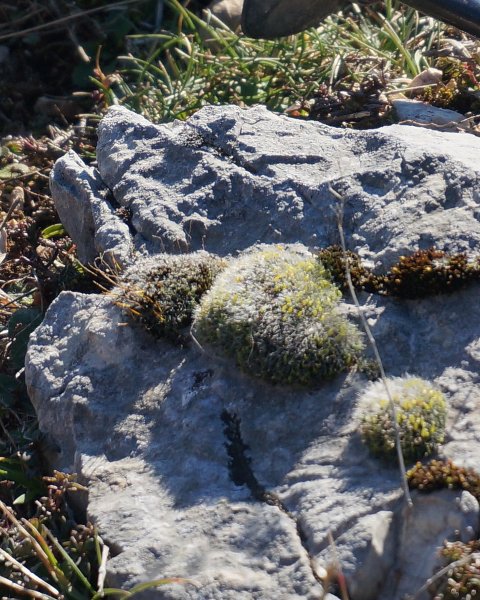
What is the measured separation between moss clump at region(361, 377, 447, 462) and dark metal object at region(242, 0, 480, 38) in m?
2.34

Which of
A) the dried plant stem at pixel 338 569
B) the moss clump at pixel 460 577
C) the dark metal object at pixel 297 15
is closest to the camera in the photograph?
the dried plant stem at pixel 338 569

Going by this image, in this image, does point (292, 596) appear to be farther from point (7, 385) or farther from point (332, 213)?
point (7, 385)

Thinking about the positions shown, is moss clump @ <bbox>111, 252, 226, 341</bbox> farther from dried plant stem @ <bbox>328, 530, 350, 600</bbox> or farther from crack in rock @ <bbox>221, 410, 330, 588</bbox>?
dried plant stem @ <bbox>328, 530, 350, 600</bbox>

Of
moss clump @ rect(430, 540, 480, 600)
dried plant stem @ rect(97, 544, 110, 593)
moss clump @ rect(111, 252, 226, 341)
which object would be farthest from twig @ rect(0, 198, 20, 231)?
moss clump @ rect(430, 540, 480, 600)

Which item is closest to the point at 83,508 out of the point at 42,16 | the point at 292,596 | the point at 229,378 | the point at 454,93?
the point at 229,378

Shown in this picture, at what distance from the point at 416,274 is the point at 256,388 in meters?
0.87

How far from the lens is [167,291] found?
4027 millimetres

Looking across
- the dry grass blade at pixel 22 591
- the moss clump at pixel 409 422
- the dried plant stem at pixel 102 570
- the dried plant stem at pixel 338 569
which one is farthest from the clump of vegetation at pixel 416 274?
the dry grass blade at pixel 22 591

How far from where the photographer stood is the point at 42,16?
8188mm

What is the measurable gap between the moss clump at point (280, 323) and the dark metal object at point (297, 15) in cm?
176

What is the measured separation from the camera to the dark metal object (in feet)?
15.3

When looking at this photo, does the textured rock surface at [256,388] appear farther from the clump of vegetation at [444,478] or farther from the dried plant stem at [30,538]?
the dried plant stem at [30,538]

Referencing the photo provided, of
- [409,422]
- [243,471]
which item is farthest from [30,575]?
[409,422]

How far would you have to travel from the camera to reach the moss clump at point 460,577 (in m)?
2.90
